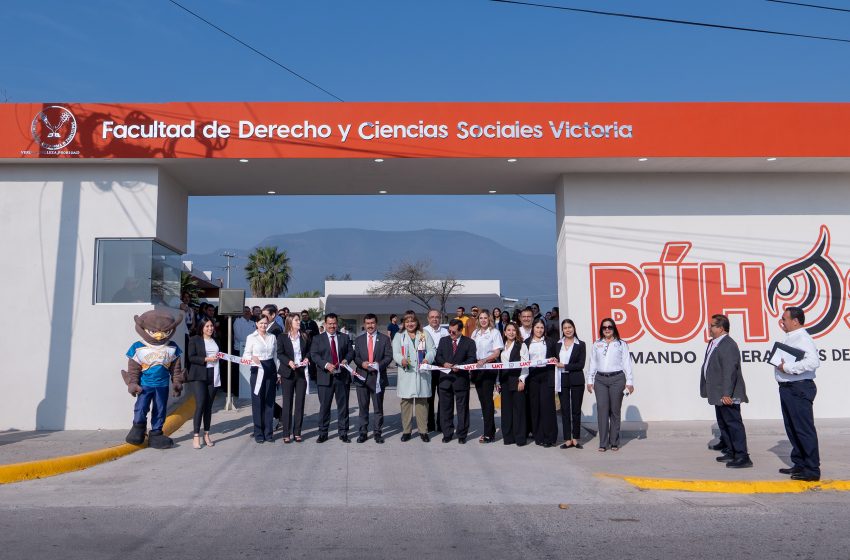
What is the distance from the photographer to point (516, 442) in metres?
10.3

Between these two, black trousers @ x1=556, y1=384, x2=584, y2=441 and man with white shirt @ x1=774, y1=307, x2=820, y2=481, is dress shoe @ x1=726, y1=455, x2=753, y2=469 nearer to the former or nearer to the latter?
man with white shirt @ x1=774, y1=307, x2=820, y2=481

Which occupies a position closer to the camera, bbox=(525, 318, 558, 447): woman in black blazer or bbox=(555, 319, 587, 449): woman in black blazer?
bbox=(555, 319, 587, 449): woman in black blazer

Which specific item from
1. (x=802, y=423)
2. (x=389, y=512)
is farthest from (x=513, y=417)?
(x=389, y=512)

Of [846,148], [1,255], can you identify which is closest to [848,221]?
[846,148]

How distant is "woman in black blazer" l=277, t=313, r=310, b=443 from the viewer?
33.7 ft

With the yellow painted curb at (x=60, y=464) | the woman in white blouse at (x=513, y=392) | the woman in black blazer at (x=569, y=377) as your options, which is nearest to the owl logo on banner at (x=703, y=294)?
the woman in black blazer at (x=569, y=377)

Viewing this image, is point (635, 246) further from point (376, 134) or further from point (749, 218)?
point (376, 134)

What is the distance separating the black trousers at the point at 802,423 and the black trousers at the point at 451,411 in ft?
14.3

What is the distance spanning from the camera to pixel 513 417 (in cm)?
1050

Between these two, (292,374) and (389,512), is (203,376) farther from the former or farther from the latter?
(389,512)

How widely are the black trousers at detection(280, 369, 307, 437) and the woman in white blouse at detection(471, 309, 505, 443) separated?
2632 millimetres

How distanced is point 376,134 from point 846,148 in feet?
25.6

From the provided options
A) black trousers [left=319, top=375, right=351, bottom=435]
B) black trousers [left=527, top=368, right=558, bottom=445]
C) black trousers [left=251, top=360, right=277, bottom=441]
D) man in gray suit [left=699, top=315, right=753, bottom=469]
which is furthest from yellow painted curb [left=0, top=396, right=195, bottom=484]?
man in gray suit [left=699, top=315, right=753, bottom=469]

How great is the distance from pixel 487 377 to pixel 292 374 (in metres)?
2.95
